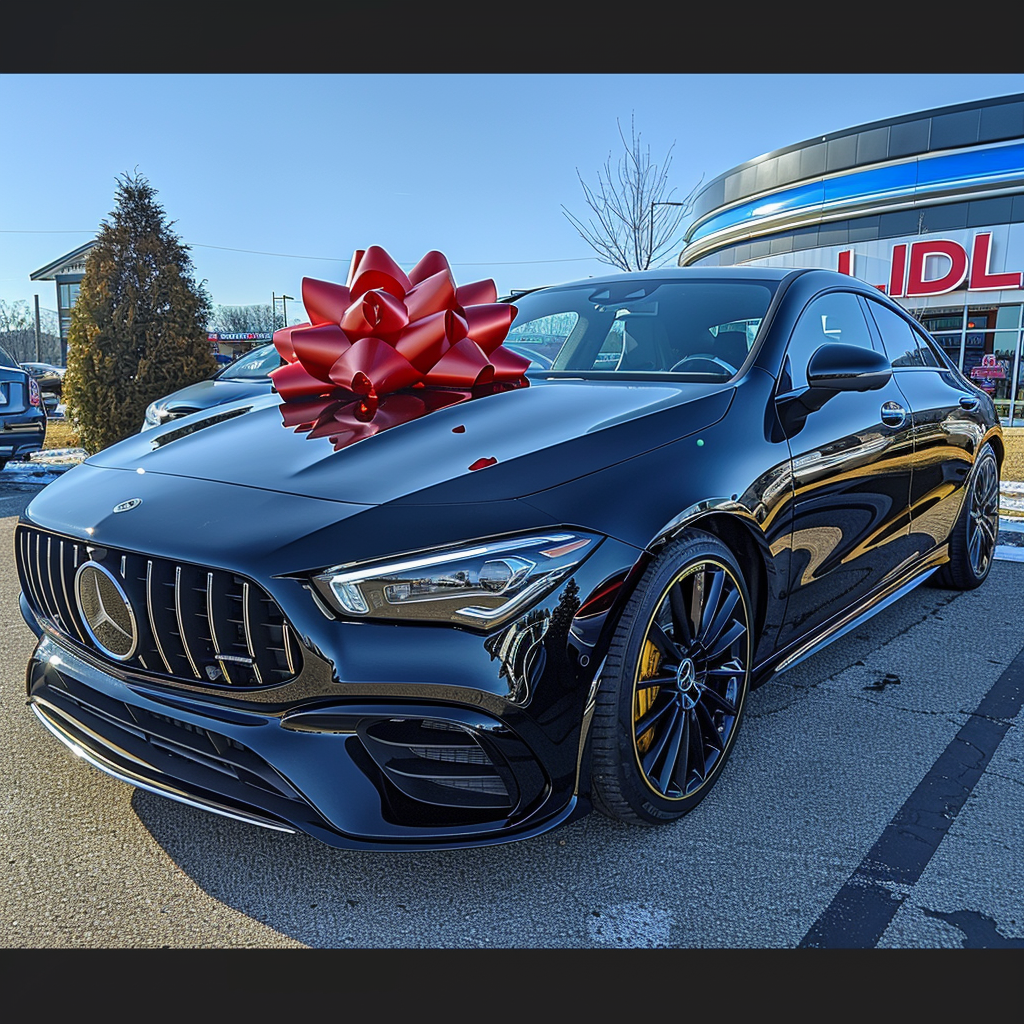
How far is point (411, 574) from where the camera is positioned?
1.71m

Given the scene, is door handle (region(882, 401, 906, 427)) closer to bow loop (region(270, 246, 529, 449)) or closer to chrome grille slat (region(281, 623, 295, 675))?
bow loop (region(270, 246, 529, 449))

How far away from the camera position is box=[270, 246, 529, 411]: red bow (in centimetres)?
269

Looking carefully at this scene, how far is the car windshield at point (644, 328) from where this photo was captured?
2.81 m

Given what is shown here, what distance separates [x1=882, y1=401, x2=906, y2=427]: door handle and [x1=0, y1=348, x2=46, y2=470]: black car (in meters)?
8.12

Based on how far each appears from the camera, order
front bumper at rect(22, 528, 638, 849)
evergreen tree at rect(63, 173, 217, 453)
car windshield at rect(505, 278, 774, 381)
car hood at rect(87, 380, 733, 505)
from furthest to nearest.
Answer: evergreen tree at rect(63, 173, 217, 453)
car windshield at rect(505, 278, 774, 381)
car hood at rect(87, 380, 733, 505)
front bumper at rect(22, 528, 638, 849)

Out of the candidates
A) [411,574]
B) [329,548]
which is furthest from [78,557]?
[411,574]

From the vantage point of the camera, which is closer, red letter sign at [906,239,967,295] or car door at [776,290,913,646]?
car door at [776,290,913,646]

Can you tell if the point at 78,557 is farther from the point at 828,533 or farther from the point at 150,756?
the point at 828,533

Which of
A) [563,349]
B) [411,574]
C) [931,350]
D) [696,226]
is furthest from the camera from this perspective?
[696,226]

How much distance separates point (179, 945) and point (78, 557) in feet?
2.94

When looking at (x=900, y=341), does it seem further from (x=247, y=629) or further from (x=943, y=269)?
(x=943, y=269)

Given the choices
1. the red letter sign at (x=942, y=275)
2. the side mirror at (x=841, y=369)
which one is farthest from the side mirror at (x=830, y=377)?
the red letter sign at (x=942, y=275)

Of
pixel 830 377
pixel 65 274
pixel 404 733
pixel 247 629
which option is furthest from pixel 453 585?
pixel 65 274

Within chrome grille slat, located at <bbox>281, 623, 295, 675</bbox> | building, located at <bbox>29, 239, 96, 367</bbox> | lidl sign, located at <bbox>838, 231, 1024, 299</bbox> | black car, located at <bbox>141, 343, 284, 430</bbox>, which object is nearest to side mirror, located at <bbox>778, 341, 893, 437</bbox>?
chrome grille slat, located at <bbox>281, 623, 295, 675</bbox>
